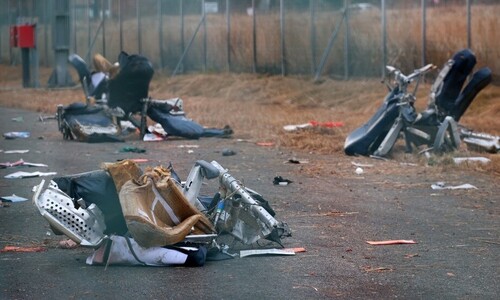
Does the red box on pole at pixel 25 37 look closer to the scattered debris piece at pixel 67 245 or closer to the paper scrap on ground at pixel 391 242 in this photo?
the scattered debris piece at pixel 67 245

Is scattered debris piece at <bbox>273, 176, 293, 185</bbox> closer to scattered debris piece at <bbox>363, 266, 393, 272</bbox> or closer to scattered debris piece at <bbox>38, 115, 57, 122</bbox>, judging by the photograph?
scattered debris piece at <bbox>363, 266, 393, 272</bbox>

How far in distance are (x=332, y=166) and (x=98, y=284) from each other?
6.51 metres

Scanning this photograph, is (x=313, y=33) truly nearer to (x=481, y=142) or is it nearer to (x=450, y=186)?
(x=481, y=142)

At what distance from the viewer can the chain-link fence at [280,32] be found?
67.6 ft

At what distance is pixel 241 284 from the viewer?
662 cm

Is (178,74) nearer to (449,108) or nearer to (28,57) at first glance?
(28,57)

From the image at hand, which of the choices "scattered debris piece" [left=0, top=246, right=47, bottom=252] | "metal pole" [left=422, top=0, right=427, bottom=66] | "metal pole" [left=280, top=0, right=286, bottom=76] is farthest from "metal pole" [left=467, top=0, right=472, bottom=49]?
"scattered debris piece" [left=0, top=246, right=47, bottom=252]

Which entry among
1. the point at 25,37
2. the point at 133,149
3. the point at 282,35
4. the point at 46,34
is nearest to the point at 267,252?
the point at 133,149

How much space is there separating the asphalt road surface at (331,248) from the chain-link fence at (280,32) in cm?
830

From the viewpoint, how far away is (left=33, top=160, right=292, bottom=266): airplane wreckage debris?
23.0 ft

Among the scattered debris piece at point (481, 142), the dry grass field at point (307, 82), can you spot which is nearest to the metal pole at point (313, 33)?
the dry grass field at point (307, 82)

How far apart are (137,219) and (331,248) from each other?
66.7 inches

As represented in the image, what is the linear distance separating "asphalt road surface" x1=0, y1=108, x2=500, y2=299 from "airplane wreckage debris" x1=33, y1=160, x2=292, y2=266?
0.41ft

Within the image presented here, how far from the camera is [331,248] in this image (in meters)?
7.79
